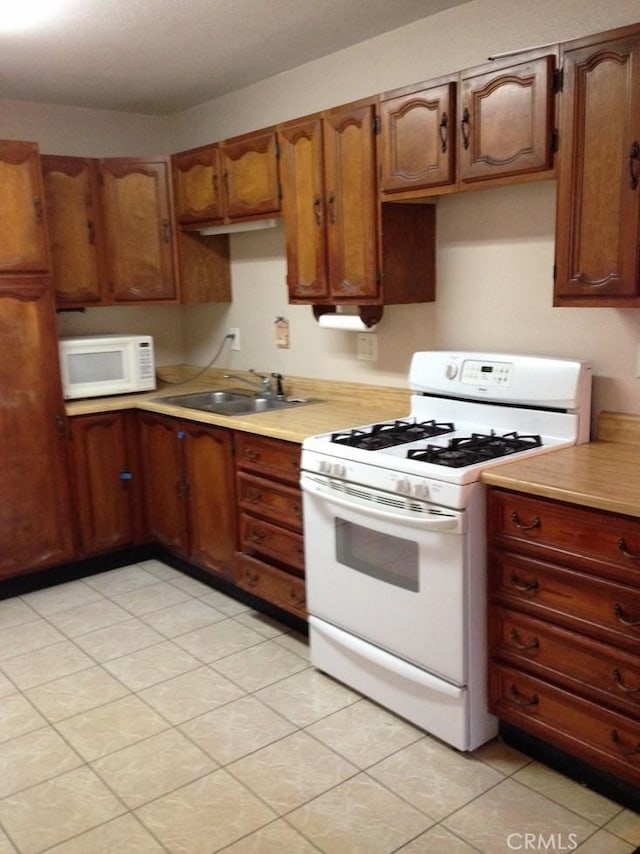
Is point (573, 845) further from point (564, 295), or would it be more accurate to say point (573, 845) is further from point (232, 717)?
point (564, 295)

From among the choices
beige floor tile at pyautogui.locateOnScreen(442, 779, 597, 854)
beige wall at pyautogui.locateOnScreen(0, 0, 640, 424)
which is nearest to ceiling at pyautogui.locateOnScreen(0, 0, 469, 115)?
beige wall at pyautogui.locateOnScreen(0, 0, 640, 424)

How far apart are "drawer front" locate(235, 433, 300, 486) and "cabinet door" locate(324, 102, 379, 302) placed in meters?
0.65

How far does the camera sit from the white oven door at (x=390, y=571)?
215 centimetres

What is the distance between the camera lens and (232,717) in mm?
2486

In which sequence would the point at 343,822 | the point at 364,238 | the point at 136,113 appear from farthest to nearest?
the point at 136,113
the point at 364,238
the point at 343,822

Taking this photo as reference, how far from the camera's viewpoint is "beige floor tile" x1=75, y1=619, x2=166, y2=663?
2.97 meters

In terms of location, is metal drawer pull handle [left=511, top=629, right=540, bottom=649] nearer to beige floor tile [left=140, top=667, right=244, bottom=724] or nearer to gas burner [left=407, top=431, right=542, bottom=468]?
gas burner [left=407, top=431, right=542, bottom=468]

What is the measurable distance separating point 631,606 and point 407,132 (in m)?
1.71

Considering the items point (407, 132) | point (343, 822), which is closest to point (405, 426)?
point (407, 132)

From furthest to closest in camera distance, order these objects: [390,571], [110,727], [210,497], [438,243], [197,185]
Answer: [197,185]
[210,497]
[438,243]
[110,727]
[390,571]

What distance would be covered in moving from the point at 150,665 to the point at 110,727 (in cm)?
41

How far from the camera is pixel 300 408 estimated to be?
330cm

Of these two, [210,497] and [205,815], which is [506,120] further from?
[205,815]

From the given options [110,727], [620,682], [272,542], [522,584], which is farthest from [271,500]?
[620,682]
